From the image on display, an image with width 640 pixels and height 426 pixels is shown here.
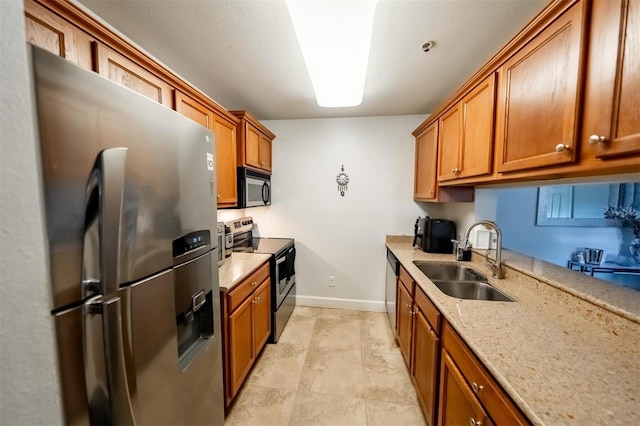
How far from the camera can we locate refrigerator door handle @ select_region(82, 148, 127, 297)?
594mm

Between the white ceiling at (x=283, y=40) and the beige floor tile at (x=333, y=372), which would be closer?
the white ceiling at (x=283, y=40)

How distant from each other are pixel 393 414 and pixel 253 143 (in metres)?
2.59

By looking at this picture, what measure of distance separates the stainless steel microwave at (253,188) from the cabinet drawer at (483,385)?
6.32 ft

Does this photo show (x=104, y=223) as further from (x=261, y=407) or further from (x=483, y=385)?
(x=261, y=407)

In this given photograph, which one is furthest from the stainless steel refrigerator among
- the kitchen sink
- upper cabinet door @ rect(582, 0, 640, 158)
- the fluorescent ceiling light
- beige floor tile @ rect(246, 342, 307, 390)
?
the kitchen sink

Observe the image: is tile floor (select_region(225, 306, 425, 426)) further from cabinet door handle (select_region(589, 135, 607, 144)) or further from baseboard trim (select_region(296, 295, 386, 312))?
cabinet door handle (select_region(589, 135, 607, 144))

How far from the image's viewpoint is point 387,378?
1.94 m

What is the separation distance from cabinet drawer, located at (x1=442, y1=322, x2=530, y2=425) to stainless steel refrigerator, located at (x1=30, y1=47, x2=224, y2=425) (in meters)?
1.14

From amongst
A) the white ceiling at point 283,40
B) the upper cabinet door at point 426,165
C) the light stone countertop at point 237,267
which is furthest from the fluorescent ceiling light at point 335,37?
the light stone countertop at point 237,267

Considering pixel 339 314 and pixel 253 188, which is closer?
pixel 253 188

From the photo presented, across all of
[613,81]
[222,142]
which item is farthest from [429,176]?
[222,142]

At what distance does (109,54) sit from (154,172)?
0.80m

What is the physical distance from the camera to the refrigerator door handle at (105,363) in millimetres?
607

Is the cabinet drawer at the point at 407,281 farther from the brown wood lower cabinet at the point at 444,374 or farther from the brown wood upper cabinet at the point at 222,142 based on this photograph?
the brown wood upper cabinet at the point at 222,142
